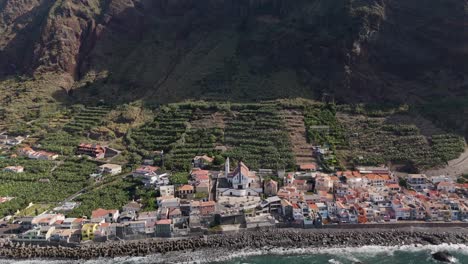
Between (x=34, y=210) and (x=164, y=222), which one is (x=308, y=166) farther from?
(x=34, y=210)

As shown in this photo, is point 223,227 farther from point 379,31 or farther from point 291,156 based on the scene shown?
point 379,31

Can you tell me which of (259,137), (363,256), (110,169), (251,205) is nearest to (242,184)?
(251,205)

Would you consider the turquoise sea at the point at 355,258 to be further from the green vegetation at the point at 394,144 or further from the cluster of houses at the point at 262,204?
the green vegetation at the point at 394,144

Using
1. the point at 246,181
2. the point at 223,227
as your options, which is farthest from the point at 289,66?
the point at 223,227

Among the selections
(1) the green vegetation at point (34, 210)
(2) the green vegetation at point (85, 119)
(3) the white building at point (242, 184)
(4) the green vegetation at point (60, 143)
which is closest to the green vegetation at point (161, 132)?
(2) the green vegetation at point (85, 119)

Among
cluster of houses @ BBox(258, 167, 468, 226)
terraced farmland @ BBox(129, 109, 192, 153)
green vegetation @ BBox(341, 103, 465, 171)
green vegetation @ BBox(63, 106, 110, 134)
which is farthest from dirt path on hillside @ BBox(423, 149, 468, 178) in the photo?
green vegetation @ BBox(63, 106, 110, 134)

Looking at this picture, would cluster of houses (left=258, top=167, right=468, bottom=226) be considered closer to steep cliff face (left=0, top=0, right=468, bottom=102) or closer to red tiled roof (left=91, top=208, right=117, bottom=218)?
red tiled roof (left=91, top=208, right=117, bottom=218)

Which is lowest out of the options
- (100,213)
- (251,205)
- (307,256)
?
(307,256)
